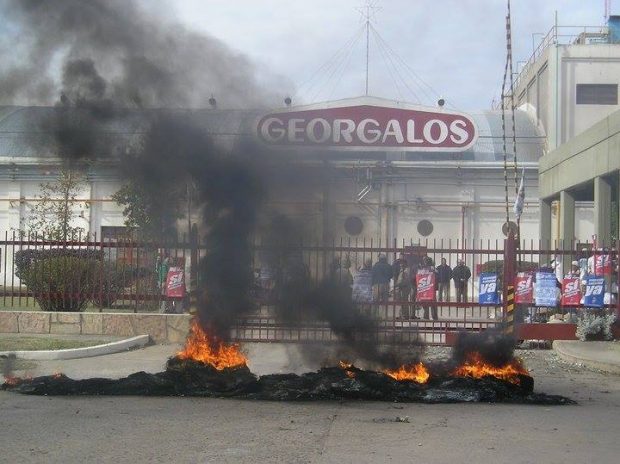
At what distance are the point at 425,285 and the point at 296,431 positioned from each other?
7.29 meters

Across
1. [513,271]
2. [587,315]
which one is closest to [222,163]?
[513,271]

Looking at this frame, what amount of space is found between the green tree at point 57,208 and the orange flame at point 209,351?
51.6 ft

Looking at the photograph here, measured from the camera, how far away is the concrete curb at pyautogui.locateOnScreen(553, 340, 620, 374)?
34.8ft

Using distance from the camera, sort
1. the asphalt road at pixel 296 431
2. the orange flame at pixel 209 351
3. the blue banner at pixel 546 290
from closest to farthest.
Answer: the asphalt road at pixel 296 431, the orange flame at pixel 209 351, the blue banner at pixel 546 290

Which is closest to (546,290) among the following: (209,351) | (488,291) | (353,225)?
(488,291)

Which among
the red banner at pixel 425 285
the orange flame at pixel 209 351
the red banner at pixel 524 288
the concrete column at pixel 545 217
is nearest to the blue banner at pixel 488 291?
the red banner at pixel 524 288

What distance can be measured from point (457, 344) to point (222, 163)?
137 inches

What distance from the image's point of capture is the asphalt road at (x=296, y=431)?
5.70 m

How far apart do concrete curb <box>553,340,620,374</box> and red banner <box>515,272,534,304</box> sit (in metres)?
0.93

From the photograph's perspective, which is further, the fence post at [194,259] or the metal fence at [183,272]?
the metal fence at [183,272]

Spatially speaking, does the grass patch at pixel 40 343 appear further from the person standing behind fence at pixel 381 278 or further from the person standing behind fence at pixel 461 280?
the person standing behind fence at pixel 461 280

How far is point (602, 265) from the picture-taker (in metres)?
13.4

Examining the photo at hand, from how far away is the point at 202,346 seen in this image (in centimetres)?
847

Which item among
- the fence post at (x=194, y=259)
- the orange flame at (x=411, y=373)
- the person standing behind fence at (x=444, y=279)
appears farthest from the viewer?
the person standing behind fence at (x=444, y=279)
